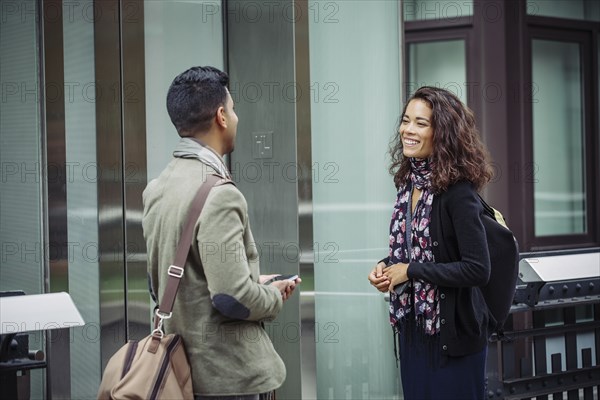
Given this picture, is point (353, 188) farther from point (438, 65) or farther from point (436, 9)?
point (438, 65)

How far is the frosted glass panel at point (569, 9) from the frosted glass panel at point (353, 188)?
244 cm

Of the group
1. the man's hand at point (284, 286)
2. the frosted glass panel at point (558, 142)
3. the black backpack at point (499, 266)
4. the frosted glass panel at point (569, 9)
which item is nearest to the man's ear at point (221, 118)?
the man's hand at point (284, 286)

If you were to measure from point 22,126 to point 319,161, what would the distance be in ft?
5.10

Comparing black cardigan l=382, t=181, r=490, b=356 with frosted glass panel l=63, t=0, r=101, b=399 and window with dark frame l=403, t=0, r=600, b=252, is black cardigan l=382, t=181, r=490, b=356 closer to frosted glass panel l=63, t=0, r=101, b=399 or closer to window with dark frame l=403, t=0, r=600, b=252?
frosted glass panel l=63, t=0, r=101, b=399

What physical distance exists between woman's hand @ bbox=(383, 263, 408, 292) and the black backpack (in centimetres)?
29

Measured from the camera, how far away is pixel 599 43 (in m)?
7.52

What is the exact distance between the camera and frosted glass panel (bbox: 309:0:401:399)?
16.0ft

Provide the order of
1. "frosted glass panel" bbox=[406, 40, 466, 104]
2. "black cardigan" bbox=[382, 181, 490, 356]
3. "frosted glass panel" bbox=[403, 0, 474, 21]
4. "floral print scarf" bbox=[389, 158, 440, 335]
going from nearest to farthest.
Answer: "black cardigan" bbox=[382, 181, 490, 356], "floral print scarf" bbox=[389, 158, 440, 335], "frosted glass panel" bbox=[403, 0, 474, 21], "frosted glass panel" bbox=[406, 40, 466, 104]

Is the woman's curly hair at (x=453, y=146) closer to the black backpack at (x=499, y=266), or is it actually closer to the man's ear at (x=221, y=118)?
the black backpack at (x=499, y=266)

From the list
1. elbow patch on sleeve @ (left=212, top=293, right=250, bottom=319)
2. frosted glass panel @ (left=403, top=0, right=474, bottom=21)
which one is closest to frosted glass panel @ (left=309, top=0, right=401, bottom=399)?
frosted glass panel @ (left=403, top=0, right=474, bottom=21)

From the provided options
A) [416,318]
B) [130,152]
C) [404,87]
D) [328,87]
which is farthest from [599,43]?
[416,318]

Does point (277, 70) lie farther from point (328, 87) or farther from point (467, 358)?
point (467, 358)

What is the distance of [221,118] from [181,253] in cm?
41

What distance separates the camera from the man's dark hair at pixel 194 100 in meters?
2.47
